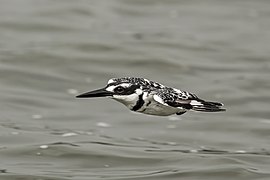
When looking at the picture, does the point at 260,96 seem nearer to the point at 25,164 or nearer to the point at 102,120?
the point at 102,120

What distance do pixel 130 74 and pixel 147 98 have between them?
662 cm

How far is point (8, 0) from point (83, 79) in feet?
13.1

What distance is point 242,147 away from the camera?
38.1ft

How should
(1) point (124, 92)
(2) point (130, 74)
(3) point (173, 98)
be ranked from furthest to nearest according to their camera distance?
(2) point (130, 74) < (3) point (173, 98) < (1) point (124, 92)

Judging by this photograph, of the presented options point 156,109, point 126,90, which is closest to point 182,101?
point 156,109

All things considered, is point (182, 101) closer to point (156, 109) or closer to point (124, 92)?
→ point (156, 109)

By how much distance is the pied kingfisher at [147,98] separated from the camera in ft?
27.6

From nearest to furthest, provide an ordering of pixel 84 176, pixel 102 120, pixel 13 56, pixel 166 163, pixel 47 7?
pixel 84 176, pixel 166 163, pixel 102 120, pixel 13 56, pixel 47 7

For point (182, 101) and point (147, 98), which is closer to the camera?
point (147, 98)

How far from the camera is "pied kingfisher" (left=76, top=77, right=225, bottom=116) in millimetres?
8398

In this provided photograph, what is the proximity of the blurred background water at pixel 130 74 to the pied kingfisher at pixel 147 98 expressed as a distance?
1626 millimetres

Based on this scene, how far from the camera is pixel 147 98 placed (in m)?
8.43

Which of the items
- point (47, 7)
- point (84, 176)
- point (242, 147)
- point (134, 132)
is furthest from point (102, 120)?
point (47, 7)

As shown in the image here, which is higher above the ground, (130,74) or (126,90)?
(130,74)
